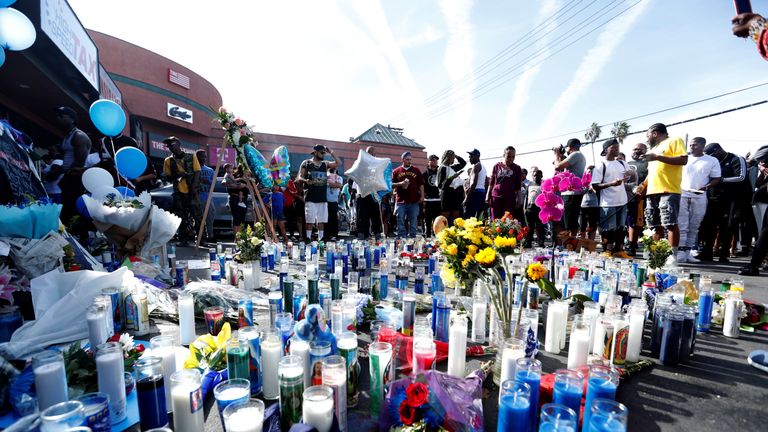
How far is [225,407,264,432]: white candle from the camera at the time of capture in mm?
1316

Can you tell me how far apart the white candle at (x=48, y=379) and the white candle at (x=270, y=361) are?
0.88 metres

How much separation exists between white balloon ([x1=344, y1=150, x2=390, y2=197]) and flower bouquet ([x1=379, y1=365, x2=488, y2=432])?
23.7 feet

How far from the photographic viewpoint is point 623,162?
639 cm

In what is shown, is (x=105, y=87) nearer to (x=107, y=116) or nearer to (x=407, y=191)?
(x=107, y=116)

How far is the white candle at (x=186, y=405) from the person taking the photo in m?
1.54

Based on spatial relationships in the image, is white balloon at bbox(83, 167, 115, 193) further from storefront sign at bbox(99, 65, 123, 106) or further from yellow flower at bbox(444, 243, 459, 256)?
storefront sign at bbox(99, 65, 123, 106)

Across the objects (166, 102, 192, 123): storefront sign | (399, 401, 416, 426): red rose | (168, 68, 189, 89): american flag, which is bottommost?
(399, 401, 416, 426): red rose

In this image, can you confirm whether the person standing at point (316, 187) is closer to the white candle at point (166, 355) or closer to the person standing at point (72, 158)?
the person standing at point (72, 158)

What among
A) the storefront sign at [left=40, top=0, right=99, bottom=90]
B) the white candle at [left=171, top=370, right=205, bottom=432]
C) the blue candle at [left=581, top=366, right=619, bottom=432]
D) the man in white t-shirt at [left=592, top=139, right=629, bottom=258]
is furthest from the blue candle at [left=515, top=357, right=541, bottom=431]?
the storefront sign at [left=40, top=0, right=99, bottom=90]

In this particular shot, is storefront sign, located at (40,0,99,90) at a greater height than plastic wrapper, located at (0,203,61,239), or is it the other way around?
storefront sign, located at (40,0,99,90)

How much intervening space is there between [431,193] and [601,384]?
23.8 ft

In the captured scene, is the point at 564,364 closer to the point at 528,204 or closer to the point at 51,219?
the point at 51,219

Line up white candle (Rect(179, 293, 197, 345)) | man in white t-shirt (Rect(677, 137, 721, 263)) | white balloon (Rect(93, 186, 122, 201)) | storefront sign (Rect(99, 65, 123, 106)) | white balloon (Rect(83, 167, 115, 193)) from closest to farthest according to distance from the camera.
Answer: white candle (Rect(179, 293, 197, 345)), white balloon (Rect(93, 186, 122, 201)), white balloon (Rect(83, 167, 115, 193)), man in white t-shirt (Rect(677, 137, 721, 263)), storefront sign (Rect(99, 65, 123, 106))

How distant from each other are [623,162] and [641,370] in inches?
203
